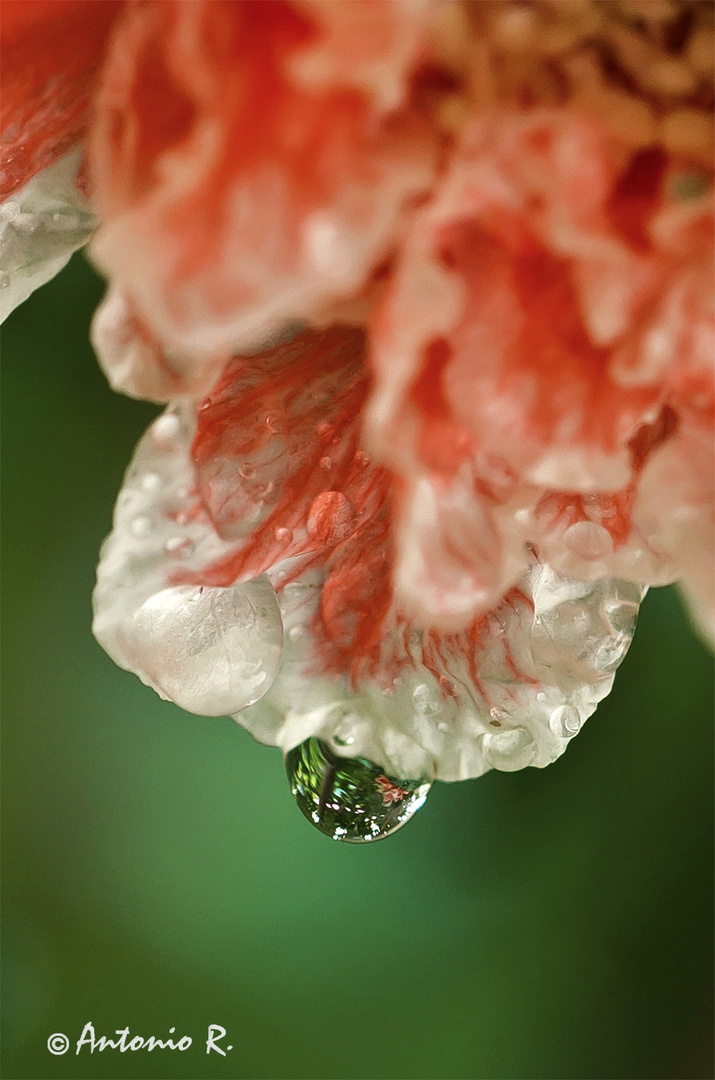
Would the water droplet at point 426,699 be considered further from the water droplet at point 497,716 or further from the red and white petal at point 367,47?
the red and white petal at point 367,47

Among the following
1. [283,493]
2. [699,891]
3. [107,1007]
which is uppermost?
[283,493]

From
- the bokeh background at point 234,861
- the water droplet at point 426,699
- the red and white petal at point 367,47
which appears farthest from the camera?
the bokeh background at point 234,861

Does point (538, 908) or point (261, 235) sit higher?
point (261, 235)

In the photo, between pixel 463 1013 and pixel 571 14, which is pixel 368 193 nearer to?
pixel 571 14

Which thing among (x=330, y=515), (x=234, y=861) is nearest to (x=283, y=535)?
(x=330, y=515)

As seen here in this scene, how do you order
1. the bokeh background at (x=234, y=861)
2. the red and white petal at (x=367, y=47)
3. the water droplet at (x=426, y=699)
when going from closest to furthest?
the red and white petal at (x=367, y=47)
the water droplet at (x=426, y=699)
the bokeh background at (x=234, y=861)

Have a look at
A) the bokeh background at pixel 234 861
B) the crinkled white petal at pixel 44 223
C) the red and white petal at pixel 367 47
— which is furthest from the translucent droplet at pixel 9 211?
the bokeh background at pixel 234 861

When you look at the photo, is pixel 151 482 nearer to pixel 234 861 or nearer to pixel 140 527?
pixel 140 527

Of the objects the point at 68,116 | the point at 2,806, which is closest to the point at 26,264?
the point at 68,116
